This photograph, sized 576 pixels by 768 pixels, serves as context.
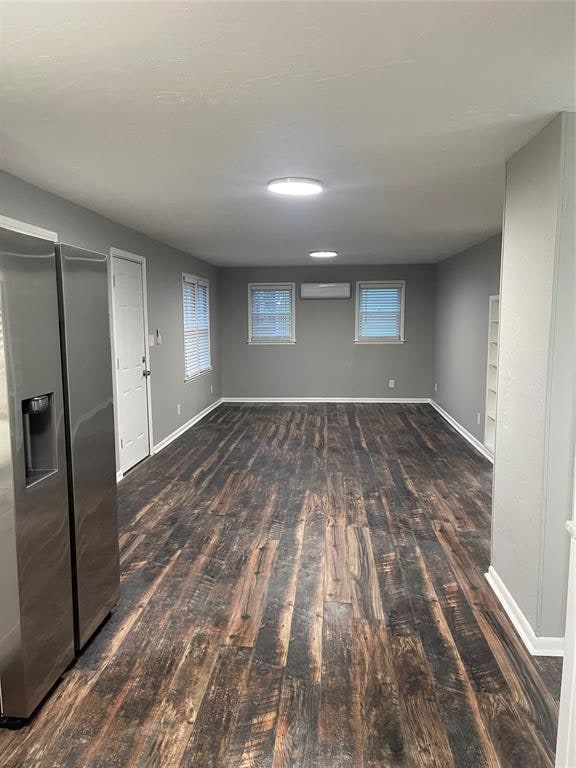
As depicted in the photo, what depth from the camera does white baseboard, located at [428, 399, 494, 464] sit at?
5448 millimetres

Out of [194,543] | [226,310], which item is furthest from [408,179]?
[226,310]

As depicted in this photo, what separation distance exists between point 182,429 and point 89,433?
174 inches

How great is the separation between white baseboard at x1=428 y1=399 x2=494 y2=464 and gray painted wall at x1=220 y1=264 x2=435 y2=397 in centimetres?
99

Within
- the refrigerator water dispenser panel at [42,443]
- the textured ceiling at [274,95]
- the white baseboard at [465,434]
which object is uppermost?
the textured ceiling at [274,95]

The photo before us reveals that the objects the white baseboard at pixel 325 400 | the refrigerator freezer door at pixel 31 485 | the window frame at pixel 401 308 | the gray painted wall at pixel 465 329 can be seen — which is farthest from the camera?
the white baseboard at pixel 325 400

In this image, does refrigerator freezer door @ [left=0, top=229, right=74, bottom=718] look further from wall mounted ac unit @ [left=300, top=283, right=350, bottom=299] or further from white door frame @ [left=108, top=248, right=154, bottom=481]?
wall mounted ac unit @ [left=300, top=283, right=350, bottom=299]

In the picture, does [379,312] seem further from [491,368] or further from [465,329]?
[491,368]

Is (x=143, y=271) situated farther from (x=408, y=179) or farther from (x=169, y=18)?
(x=169, y=18)

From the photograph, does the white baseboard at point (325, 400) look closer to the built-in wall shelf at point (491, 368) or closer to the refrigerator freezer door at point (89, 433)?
the built-in wall shelf at point (491, 368)

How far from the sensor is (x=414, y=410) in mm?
8094

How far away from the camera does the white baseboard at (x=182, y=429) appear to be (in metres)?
5.73

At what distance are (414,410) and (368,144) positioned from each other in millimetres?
6081

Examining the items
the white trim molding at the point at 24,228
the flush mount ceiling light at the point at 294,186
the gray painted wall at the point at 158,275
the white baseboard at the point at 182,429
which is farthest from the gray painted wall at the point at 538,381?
the white baseboard at the point at 182,429

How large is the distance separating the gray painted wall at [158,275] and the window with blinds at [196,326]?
0.51 ft
